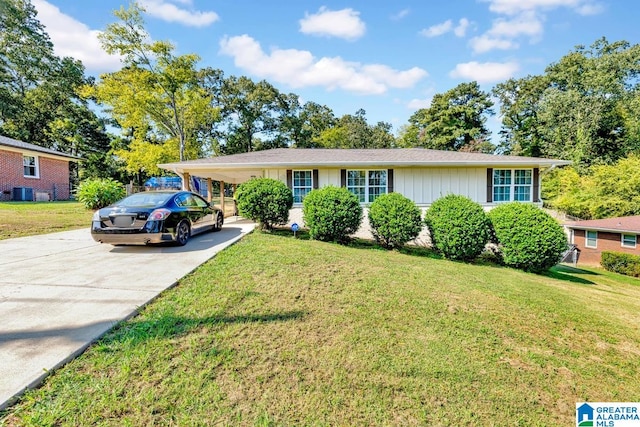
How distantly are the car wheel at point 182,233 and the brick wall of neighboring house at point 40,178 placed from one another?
54.6ft

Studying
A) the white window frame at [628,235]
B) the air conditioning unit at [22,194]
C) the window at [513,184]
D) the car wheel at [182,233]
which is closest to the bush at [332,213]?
the car wheel at [182,233]

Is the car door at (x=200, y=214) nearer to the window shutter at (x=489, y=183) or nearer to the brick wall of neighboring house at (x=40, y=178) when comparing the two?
the window shutter at (x=489, y=183)

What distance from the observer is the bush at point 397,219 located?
27.6ft

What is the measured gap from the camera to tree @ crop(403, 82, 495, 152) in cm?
3481

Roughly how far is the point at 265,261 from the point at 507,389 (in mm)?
3884

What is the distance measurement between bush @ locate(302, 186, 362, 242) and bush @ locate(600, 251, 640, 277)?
17.9m

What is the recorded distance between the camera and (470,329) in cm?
350

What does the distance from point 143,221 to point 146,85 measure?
731 inches

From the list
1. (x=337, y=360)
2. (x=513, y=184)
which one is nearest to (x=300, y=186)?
(x=513, y=184)

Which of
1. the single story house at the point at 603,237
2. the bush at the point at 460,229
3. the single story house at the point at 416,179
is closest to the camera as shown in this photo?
the bush at the point at 460,229

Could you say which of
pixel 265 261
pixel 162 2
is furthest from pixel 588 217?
pixel 162 2

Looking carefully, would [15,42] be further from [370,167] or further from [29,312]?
[29,312]

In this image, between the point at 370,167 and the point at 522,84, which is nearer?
the point at 370,167

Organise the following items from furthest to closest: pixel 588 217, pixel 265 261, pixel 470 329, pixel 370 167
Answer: pixel 588 217, pixel 370 167, pixel 265 261, pixel 470 329
